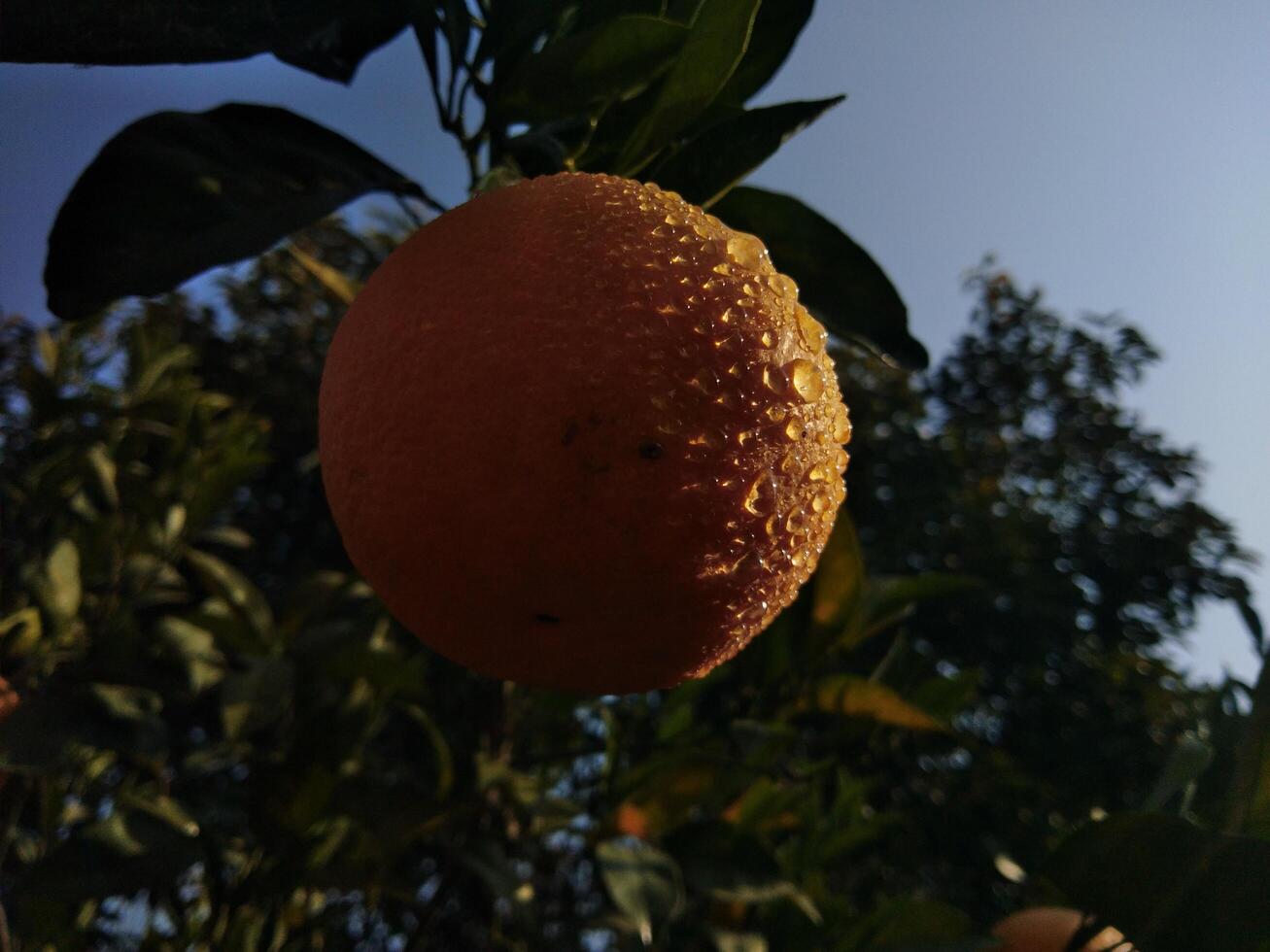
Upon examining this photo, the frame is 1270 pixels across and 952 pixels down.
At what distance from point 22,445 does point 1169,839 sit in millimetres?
1826

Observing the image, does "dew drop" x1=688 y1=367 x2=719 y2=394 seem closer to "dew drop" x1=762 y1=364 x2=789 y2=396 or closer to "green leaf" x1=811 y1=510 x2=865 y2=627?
"dew drop" x1=762 y1=364 x2=789 y2=396

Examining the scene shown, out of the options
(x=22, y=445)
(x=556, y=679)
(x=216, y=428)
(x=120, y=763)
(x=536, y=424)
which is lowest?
(x=120, y=763)

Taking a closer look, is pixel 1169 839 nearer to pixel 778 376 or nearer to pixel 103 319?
pixel 778 376

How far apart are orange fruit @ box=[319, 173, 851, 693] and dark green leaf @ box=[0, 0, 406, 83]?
14 cm

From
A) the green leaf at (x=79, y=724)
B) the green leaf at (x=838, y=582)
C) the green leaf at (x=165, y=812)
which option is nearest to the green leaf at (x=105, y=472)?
the green leaf at (x=79, y=724)

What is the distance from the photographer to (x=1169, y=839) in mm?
544

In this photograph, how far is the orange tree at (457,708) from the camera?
1.70 feet

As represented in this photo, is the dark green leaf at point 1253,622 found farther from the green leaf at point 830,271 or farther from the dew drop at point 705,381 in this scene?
the dew drop at point 705,381

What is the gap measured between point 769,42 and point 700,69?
0.13 meters

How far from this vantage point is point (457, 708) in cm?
163

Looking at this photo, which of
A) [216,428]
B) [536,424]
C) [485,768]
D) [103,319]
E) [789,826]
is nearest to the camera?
[536,424]

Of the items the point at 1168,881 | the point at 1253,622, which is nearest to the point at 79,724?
the point at 1168,881

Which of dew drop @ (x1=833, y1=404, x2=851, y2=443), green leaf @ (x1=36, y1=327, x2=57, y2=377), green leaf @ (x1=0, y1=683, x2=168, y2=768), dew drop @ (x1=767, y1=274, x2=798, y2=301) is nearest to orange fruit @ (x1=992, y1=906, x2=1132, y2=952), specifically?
dew drop @ (x1=833, y1=404, x2=851, y2=443)

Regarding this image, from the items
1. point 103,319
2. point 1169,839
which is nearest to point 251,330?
point 103,319
